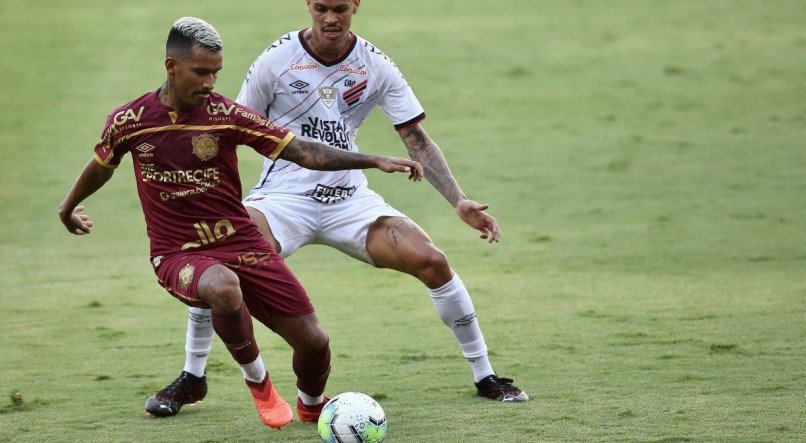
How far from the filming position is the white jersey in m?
6.90

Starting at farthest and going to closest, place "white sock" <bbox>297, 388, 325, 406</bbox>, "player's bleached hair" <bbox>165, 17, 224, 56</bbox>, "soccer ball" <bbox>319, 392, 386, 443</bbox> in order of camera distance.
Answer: "white sock" <bbox>297, 388, 325, 406</bbox> < "player's bleached hair" <bbox>165, 17, 224, 56</bbox> < "soccer ball" <bbox>319, 392, 386, 443</bbox>

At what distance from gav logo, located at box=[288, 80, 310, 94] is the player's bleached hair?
1116 mm

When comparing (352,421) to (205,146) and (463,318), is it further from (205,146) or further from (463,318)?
(205,146)

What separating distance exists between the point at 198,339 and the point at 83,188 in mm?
1192

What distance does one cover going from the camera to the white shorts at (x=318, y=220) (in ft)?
22.5

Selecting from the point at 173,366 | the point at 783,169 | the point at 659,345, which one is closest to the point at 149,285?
the point at 173,366

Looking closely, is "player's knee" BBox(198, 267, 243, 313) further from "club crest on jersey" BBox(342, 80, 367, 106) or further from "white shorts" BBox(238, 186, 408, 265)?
"club crest on jersey" BBox(342, 80, 367, 106)

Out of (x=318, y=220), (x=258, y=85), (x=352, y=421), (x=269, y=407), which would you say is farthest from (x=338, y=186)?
(x=352, y=421)

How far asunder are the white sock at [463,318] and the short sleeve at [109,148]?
1933 millimetres

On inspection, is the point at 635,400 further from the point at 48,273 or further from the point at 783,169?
the point at 783,169

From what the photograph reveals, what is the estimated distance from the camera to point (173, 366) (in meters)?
7.92

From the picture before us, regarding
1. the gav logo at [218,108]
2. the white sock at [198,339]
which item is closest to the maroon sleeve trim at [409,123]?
the gav logo at [218,108]

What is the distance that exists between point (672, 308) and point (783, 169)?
6.29m

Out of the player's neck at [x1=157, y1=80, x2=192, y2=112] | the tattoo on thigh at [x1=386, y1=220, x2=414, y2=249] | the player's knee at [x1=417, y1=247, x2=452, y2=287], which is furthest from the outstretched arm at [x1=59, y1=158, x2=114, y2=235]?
the player's knee at [x1=417, y1=247, x2=452, y2=287]
